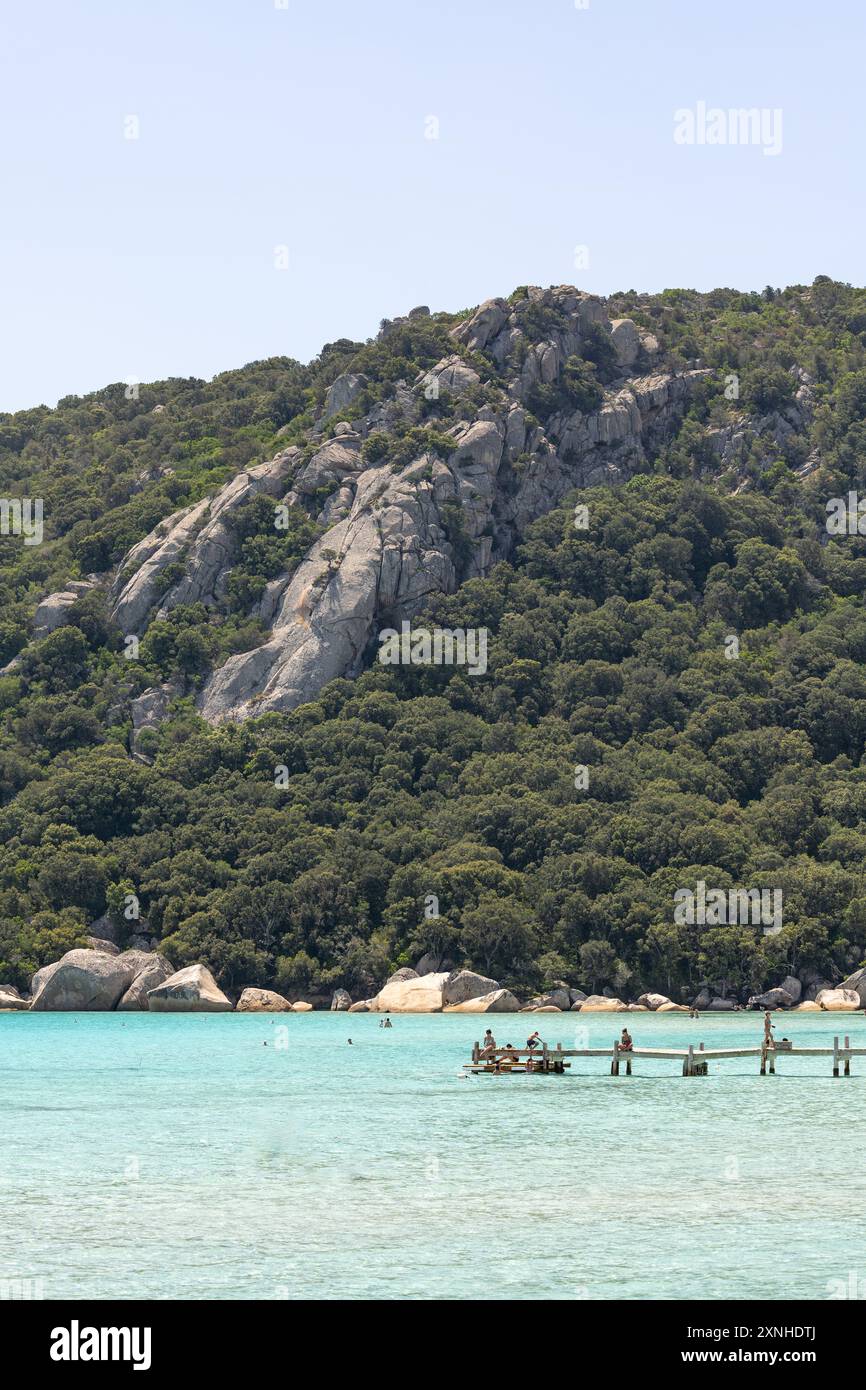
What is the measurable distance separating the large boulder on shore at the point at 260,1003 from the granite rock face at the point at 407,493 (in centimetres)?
3687

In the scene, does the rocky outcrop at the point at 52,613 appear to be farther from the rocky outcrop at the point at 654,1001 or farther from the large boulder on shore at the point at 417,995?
the rocky outcrop at the point at 654,1001

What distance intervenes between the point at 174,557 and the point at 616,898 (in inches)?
2329

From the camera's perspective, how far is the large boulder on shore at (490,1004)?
96.9m

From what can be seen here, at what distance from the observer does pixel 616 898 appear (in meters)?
106

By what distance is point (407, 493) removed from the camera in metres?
146

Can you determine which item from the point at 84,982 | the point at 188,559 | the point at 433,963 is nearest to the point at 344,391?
the point at 188,559

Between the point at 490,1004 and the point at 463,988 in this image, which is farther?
the point at 463,988

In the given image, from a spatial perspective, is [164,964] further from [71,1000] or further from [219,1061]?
[219,1061]

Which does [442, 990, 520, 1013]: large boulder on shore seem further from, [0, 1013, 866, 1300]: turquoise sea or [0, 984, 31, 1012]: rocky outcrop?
[0, 1013, 866, 1300]: turquoise sea

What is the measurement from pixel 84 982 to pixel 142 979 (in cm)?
305

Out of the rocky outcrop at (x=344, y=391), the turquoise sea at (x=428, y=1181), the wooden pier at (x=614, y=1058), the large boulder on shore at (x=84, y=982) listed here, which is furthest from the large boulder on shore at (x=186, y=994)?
the rocky outcrop at (x=344, y=391)

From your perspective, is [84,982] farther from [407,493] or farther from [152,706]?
[407,493]

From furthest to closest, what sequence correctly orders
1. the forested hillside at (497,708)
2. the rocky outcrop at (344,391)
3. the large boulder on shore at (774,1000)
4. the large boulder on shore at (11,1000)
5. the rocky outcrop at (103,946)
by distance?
1. the rocky outcrop at (344,391)
2. the rocky outcrop at (103,946)
3. the forested hillside at (497,708)
4. the large boulder on shore at (11,1000)
5. the large boulder on shore at (774,1000)
